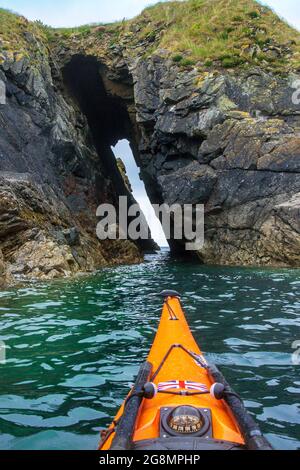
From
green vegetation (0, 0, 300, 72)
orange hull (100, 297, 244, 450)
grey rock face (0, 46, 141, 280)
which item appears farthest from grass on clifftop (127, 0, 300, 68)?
orange hull (100, 297, 244, 450)

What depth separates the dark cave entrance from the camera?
32.3m

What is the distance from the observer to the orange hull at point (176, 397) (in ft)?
10.4

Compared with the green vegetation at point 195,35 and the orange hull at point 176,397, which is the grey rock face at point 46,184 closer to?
the green vegetation at point 195,35

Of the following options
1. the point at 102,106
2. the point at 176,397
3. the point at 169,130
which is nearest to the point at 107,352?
the point at 176,397

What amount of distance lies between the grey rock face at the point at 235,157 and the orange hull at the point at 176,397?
652 inches

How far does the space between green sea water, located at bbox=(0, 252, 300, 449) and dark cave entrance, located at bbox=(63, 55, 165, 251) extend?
76.3ft

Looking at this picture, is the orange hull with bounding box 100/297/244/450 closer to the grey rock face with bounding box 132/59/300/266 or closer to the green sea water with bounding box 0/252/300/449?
the green sea water with bounding box 0/252/300/449

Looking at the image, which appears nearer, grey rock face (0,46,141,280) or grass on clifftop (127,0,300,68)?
grey rock face (0,46,141,280)

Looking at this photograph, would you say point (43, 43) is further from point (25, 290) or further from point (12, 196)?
point (25, 290)

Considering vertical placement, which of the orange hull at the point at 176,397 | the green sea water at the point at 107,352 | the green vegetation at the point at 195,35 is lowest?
A: the green sea water at the point at 107,352

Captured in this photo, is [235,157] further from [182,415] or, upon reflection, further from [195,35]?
[182,415]

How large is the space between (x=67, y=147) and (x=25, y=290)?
1590 centimetres

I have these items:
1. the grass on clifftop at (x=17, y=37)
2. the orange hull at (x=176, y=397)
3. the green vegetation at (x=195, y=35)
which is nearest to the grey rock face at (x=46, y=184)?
the grass on clifftop at (x=17, y=37)

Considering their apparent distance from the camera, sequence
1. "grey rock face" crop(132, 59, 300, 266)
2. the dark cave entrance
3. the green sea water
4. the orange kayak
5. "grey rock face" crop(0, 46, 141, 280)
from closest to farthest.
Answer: the orange kayak → the green sea water → "grey rock face" crop(0, 46, 141, 280) → "grey rock face" crop(132, 59, 300, 266) → the dark cave entrance
